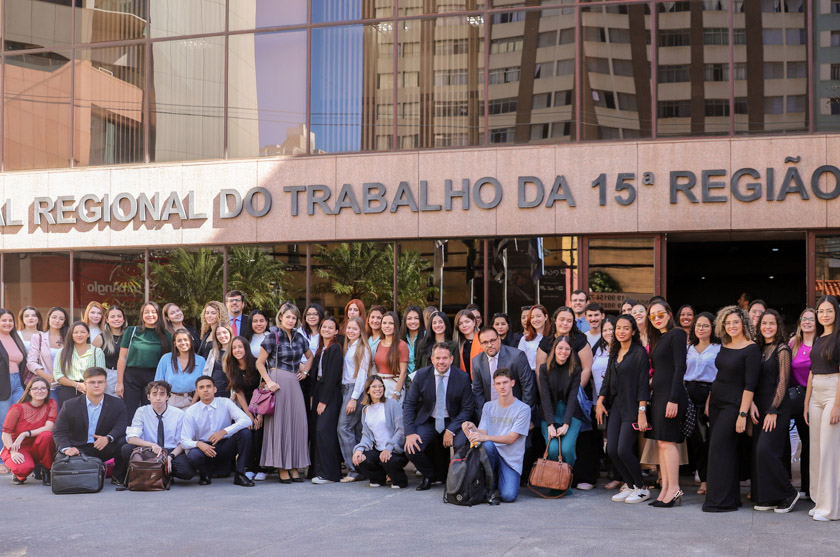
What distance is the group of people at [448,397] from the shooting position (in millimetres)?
9609

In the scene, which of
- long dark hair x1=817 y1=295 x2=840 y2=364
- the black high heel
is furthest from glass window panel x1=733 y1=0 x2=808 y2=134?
the black high heel

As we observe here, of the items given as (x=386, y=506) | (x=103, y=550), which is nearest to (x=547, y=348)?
(x=386, y=506)

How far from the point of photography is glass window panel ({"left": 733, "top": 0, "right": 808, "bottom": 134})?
1539cm

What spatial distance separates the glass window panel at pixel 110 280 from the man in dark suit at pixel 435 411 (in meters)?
8.77

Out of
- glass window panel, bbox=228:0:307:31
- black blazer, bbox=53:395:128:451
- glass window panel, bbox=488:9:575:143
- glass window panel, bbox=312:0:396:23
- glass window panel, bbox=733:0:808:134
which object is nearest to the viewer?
black blazer, bbox=53:395:128:451

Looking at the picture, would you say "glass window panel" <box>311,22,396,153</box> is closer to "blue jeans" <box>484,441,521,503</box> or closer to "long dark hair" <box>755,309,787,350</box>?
"blue jeans" <box>484,441,521,503</box>

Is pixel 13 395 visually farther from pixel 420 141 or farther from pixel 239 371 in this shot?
pixel 420 141

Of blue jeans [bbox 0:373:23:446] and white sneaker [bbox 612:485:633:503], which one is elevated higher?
blue jeans [bbox 0:373:23:446]

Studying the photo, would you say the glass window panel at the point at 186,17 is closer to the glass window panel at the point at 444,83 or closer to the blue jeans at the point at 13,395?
the glass window panel at the point at 444,83

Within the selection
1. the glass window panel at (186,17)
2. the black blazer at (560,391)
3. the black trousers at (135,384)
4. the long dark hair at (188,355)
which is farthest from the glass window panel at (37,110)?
the black blazer at (560,391)

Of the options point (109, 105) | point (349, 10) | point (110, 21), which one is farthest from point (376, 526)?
point (110, 21)

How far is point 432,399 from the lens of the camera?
36.3 ft

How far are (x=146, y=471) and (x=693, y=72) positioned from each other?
34.0ft

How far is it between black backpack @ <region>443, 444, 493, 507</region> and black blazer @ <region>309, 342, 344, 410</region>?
2.14 meters
